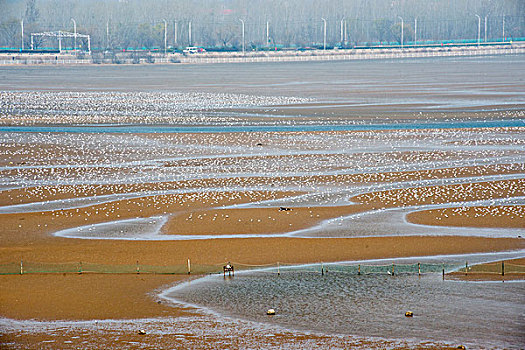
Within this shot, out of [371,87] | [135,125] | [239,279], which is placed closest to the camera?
[239,279]

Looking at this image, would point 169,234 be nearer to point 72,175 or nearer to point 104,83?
point 72,175

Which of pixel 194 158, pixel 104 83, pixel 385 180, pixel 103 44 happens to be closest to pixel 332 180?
pixel 385 180

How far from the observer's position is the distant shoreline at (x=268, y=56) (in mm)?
132875

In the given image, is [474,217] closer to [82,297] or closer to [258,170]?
[258,170]

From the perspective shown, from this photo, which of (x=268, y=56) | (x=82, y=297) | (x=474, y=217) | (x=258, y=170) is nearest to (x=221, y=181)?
(x=258, y=170)

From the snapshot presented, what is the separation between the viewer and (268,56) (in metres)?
146

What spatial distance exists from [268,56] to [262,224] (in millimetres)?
127448

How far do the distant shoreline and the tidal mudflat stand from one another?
9253 cm

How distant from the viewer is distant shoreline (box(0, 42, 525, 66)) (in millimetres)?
132875

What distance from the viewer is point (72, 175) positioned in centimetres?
2695

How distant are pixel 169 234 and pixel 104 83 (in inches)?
2574

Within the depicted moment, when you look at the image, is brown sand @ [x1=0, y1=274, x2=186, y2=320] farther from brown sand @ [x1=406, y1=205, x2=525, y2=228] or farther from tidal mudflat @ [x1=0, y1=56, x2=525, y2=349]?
brown sand @ [x1=406, y1=205, x2=525, y2=228]

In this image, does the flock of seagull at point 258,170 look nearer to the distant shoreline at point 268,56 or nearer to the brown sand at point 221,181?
the brown sand at point 221,181

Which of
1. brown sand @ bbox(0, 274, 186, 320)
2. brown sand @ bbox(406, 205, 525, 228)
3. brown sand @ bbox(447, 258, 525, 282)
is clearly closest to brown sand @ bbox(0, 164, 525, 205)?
brown sand @ bbox(406, 205, 525, 228)
